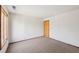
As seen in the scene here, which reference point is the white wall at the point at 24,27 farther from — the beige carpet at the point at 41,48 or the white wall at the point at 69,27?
the white wall at the point at 69,27

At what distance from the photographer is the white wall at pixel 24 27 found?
256 inches

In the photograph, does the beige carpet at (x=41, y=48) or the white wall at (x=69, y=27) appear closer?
the beige carpet at (x=41, y=48)

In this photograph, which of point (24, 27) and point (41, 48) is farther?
point (24, 27)

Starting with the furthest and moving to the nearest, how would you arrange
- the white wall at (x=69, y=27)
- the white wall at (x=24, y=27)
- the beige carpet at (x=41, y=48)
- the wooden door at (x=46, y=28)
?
the wooden door at (x=46, y=28) < the white wall at (x=24, y=27) < the white wall at (x=69, y=27) < the beige carpet at (x=41, y=48)

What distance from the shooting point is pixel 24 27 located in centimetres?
732

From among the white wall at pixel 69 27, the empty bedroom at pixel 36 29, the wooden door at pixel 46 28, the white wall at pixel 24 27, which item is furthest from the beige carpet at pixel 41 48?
the wooden door at pixel 46 28

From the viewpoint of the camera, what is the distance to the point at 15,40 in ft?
21.4

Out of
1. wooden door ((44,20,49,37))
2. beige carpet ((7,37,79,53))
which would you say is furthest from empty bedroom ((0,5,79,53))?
wooden door ((44,20,49,37))

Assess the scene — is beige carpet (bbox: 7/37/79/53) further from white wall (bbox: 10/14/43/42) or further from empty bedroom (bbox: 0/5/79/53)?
white wall (bbox: 10/14/43/42)

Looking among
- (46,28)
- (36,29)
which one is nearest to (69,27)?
(36,29)

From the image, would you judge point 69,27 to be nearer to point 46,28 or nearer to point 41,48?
point 41,48

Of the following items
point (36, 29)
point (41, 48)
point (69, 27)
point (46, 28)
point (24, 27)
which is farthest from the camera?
point (46, 28)
